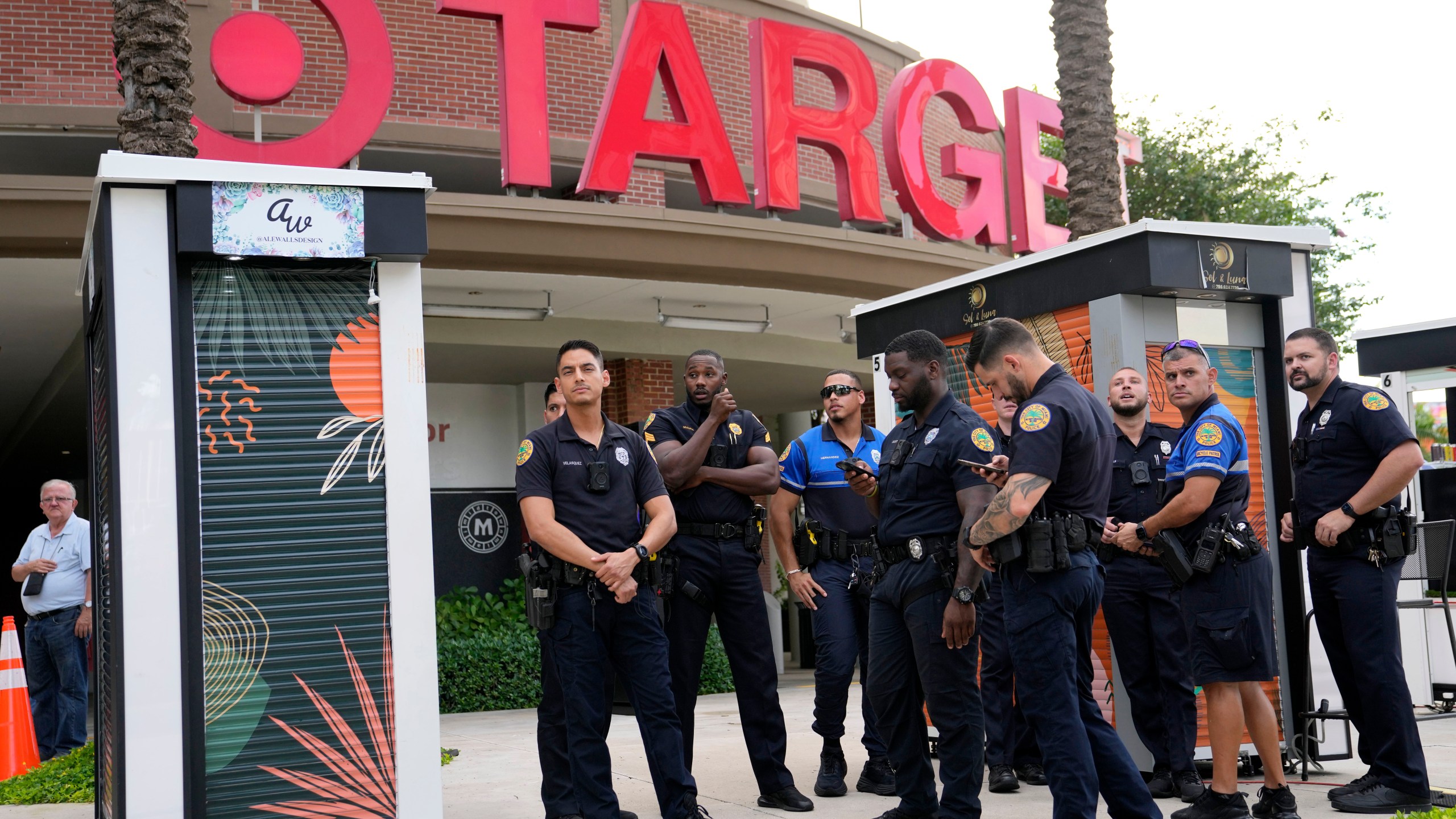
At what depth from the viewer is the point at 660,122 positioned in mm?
12211

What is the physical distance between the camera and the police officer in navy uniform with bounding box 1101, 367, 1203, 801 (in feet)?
19.9

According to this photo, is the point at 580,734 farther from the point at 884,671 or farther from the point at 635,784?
the point at 635,784

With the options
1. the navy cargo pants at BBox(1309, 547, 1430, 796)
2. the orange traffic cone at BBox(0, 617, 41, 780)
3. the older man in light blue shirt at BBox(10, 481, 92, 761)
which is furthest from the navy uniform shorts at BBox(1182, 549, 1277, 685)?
the older man in light blue shirt at BBox(10, 481, 92, 761)

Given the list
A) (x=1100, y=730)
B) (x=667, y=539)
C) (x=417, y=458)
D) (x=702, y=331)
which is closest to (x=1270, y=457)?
(x=1100, y=730)

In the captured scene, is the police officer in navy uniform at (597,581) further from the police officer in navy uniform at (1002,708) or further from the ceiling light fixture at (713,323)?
the ceiling light fixture at (713,323)

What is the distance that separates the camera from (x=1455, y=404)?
1245 cm

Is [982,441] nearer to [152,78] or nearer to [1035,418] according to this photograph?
[1035,418]

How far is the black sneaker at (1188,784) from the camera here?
19.6 feet

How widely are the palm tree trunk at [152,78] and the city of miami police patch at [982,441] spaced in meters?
5.57

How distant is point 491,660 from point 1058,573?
28.7 ft

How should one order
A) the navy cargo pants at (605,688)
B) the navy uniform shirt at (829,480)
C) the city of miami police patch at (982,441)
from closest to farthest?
the city of miami police patch at (982,441) → the navy cargo pants at (605,688) → the navy uniform shirt at (829,480)

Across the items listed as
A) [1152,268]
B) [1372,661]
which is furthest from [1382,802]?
[1152,268]

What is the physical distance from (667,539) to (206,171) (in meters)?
2.35

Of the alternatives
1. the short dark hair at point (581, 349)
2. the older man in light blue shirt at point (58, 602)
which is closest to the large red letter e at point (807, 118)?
the older man in light blue shirt at point (58, 602)
